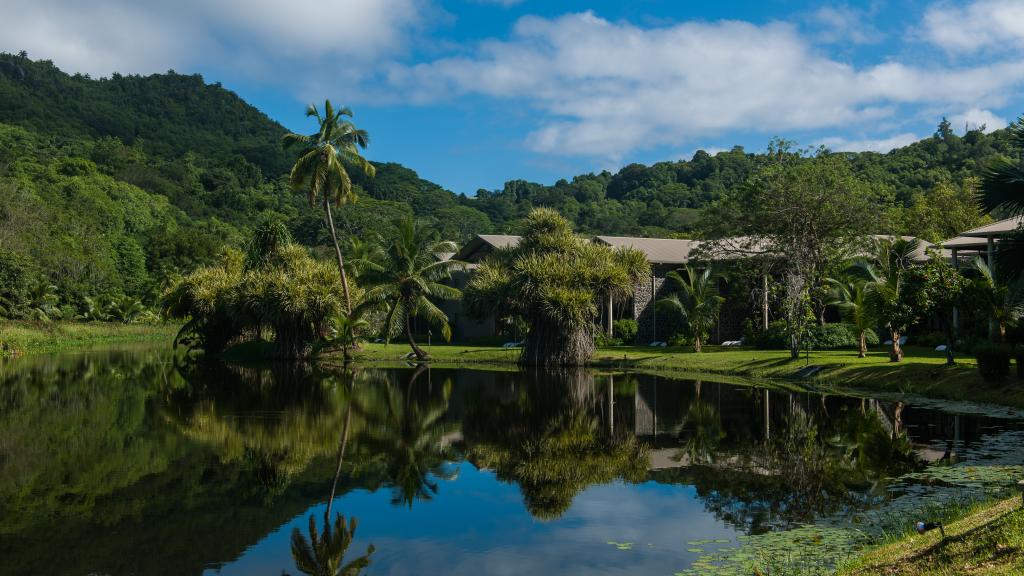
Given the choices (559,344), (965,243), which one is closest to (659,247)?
(559,344)

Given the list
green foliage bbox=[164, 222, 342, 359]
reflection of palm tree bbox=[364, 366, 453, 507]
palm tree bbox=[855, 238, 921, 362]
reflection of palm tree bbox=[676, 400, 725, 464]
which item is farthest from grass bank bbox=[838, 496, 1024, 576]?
green foliage bbox=[164, 222, 342, 359]

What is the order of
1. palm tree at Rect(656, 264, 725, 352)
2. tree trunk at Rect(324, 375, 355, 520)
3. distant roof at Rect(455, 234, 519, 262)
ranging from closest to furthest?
1. tree trunk at Rect(324, 375, 355, 520)
2. palm tree at Rect(656, 264, 725, 352)
3. distant roof at Rect(455, 234, 519, 262)

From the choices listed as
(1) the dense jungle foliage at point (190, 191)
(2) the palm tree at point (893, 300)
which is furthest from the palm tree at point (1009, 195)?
(1) the dense jungle foliage at point (190, 191)

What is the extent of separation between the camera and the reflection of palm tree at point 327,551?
29.8 feet

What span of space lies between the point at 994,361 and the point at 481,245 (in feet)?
113

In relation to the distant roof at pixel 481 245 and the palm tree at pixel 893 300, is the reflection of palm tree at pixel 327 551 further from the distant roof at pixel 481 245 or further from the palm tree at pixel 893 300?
the distant roof at pixel 481 245

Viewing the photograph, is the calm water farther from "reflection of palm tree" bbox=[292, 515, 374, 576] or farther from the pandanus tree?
the pandanus tree

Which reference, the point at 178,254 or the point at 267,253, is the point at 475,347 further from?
the point at 178,254

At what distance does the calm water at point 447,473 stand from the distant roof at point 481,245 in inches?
1032

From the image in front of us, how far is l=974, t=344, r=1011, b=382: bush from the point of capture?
67.0 ft

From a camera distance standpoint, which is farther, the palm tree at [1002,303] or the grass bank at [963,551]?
the palm tree at [1002,303]

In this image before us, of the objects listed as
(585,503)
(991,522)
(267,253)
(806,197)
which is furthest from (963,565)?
(267,253)

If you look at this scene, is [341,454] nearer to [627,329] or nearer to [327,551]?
[327,551]

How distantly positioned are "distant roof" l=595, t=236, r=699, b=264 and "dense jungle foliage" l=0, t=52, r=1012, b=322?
4.16m
